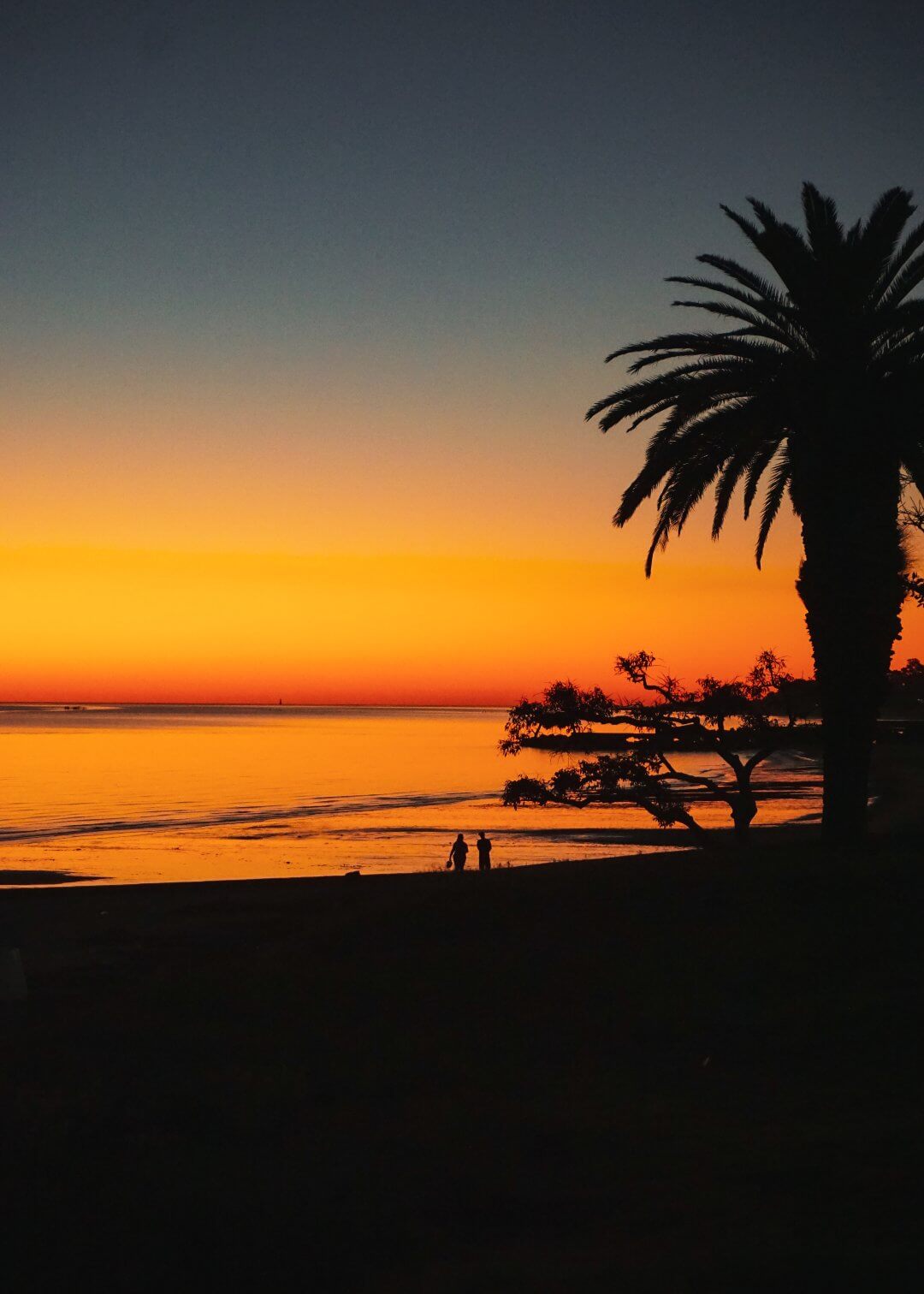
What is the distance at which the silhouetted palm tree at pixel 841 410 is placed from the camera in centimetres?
1880

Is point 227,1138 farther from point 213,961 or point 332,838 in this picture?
point 332,838

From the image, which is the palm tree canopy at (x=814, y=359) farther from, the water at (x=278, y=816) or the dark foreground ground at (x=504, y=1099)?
the water at (x=278, y=816)

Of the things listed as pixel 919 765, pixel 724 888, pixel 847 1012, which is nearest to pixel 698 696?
pixel 724 888

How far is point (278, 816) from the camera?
5847 centimetres

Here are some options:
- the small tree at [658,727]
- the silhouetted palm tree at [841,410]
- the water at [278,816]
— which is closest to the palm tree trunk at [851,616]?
the silhouetted palm tree at [841,410]

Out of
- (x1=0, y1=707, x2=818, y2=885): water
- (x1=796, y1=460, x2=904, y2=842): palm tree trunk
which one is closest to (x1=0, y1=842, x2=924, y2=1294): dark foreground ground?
(x1=796, y1=460, x2=904, y2=842): palm tree trunk

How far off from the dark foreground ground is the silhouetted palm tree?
3445 millimetres

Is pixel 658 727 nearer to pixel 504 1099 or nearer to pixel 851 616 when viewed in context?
pixel 851 616

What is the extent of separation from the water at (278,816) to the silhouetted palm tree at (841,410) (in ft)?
70.3

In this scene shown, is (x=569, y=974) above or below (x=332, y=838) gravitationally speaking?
above

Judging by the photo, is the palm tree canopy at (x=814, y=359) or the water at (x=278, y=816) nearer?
the palm tree canopy at (x=814, y=359)

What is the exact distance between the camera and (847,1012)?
10.7 m

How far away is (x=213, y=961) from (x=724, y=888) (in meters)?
7.29

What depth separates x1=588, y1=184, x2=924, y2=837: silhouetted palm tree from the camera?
1880 centimetres
